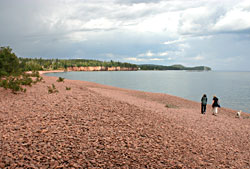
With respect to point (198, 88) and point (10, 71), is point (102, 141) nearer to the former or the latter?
point (10, 71)

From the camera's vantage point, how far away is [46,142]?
6.78 metres

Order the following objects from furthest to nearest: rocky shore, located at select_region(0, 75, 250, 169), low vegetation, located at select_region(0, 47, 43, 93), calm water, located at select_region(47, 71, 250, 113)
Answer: calm water, located at select_region(47, 71, 250, 113), low vegetation, located at select_region(0, 47, 43, 93), rocky shore, located at select_region(0, 75, 250, 169)

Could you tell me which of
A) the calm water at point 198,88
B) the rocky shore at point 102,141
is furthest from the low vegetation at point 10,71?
the calm water at point 198,88

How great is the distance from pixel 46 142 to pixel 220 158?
21.2ft

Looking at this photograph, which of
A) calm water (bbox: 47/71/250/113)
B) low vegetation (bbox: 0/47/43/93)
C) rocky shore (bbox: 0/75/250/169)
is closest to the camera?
rocky shore (bbox: 0/75/250/169)

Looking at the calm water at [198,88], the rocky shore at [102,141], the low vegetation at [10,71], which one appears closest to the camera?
the rocky shore at [102,141]

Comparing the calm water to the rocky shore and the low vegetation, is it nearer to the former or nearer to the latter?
the rocky shore

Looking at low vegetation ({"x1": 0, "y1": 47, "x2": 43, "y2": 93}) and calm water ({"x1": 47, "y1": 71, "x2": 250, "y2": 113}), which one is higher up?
low vegetation ({"x1": 0, "y1": 47, "x2": 43, "y2": 93})

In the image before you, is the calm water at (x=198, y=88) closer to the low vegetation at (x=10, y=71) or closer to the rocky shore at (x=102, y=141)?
the rocky shore at (x=102, y=141)

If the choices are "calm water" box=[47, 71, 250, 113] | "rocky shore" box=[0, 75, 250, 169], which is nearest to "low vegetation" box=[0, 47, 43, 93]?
"rocky shore" box=[0, 75, 250, 169]

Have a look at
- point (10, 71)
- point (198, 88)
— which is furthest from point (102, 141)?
point (198, 88)

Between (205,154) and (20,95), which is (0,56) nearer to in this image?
(20,95)

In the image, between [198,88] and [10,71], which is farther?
[198,88]

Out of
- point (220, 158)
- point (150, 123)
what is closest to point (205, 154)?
point (220, 158)
